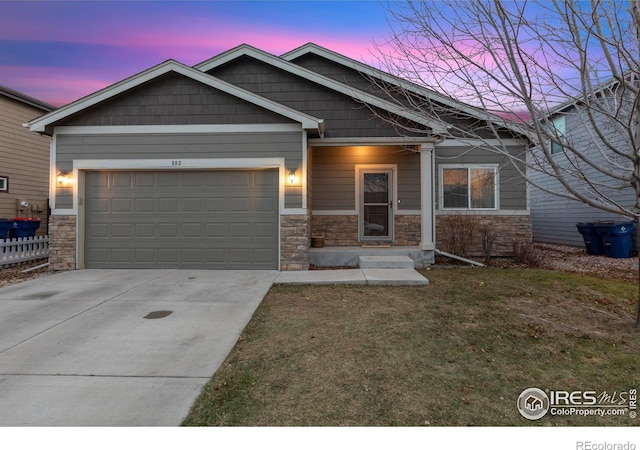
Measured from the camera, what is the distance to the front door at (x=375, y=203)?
10.0 meters

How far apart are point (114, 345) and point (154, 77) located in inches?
246

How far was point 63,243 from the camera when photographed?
25.7 feet

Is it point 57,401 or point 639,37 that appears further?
point 639,37

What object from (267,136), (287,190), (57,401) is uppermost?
(267,136)

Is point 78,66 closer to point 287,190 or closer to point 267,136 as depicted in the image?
point 267,136

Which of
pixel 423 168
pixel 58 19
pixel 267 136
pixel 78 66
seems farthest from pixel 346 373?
pixel 78 66

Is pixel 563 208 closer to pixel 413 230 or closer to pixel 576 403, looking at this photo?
pixel 413 230

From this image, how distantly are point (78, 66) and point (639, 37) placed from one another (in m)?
14.6

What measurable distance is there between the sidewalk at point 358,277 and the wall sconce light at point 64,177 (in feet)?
17.8

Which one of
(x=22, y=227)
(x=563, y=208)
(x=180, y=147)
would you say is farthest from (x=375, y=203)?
(x=22, y=227)

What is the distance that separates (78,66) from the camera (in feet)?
37.9

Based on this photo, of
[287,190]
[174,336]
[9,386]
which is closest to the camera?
[9,386]

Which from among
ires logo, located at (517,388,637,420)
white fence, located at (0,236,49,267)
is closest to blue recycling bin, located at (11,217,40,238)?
white fence, located at (0,236,49,267)

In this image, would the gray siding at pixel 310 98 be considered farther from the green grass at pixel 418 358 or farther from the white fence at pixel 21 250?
the white fence at pixel 21 250
